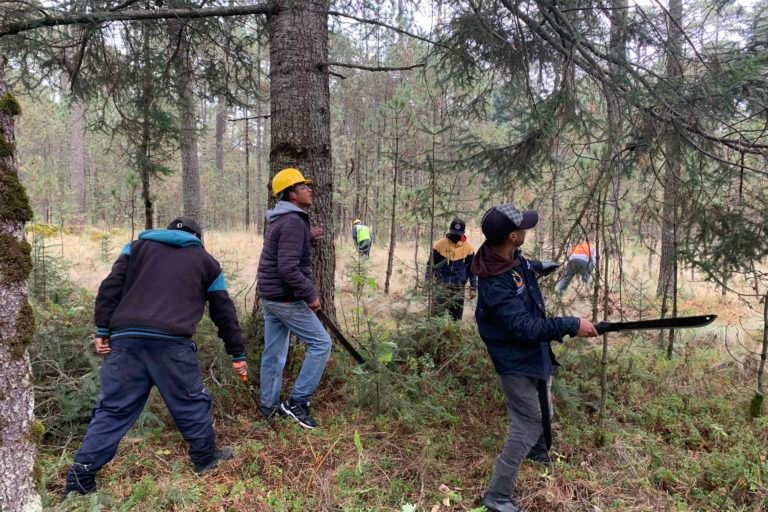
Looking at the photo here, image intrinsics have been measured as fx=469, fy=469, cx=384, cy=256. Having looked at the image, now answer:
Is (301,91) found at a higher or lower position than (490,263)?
higher

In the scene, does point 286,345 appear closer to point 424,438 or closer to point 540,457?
point 424,438

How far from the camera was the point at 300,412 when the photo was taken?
4.04 metres

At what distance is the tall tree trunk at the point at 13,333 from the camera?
2330 millimetres

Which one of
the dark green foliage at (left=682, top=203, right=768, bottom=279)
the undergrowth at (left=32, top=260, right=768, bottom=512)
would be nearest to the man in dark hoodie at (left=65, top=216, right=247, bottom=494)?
the undergrowth at (left=32, top=260, right=768, bottom=512)

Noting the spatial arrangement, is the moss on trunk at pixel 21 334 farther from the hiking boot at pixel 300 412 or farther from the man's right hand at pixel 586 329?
the man's right hand at pixel 586 329

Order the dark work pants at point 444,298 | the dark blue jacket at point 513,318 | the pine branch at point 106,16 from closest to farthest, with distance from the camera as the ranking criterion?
the dark blue jacket at point 513,318, the pine branch at point 106,16, the dark work pants at point 444,298

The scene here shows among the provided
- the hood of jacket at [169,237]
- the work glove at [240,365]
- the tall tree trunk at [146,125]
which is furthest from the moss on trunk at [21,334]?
the tall tree trunk at [146,125]

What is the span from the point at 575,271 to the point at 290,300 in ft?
8.34

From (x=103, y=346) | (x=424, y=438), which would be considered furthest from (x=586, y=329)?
(x=103, y=346)

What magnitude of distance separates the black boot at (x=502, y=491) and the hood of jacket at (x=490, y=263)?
1257 millimetres

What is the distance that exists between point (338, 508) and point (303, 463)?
55 cm

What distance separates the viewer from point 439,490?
3.29 meters

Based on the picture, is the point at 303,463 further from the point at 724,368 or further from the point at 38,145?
the point at 38,145

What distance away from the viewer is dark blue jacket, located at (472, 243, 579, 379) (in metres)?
2.94
